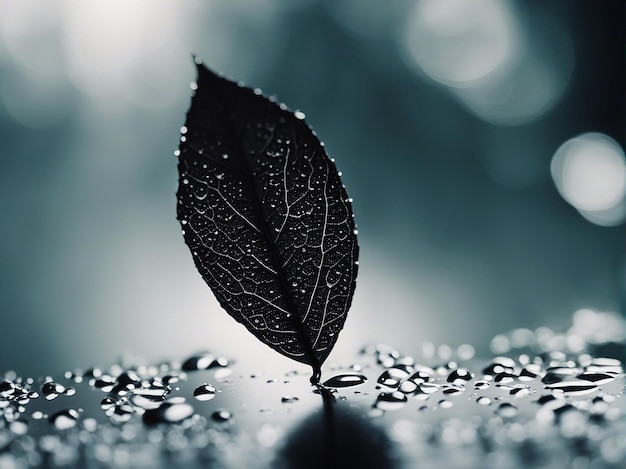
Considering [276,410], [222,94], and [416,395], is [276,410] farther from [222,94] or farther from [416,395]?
[222,94]

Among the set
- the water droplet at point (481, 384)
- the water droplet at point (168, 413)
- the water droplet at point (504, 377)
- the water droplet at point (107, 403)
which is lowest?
the water droplet at point (107, 403)

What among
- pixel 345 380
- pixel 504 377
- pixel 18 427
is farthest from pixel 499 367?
pixel 18 427

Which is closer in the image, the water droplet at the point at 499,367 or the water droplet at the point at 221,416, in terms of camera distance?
the water droplet at the point at 221,416

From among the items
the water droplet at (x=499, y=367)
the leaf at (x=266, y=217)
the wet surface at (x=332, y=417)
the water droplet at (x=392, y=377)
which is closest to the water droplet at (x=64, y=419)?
the wet surface at (x=332, y=417)

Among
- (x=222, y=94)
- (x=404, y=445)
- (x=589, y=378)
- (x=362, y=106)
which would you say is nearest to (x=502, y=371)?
(x=589, y=378)

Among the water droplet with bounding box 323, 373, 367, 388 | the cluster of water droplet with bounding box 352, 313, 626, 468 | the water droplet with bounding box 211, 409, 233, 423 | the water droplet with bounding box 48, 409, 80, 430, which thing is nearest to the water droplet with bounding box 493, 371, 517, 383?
the cluster of water droplet with bounding box 352, 313, 626, 468

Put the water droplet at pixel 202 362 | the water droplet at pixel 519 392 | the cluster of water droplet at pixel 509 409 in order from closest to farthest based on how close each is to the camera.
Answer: the cluster of water droplet at pixel 509 409 < the water droplet at pixel 519 392 < the water droplet at pixel 202 362

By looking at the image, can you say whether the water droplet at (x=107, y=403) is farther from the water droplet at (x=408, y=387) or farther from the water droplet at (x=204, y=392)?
the water droplet at (x=408, y=387)
